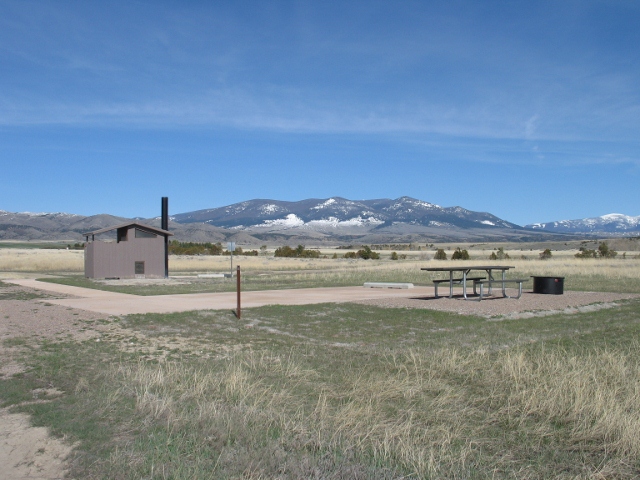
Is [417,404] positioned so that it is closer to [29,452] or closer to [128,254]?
[29,452]

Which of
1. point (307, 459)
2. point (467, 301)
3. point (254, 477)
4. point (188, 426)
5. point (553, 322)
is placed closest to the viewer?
point (254, 477)

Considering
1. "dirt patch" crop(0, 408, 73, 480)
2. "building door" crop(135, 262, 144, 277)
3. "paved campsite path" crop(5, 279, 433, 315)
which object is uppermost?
"building door" crop(135, 262, 144, 277)

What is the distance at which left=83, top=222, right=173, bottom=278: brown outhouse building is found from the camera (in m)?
31.2

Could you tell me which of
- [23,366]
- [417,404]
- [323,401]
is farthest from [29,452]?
[417,404]

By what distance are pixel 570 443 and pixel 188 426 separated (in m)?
3.75

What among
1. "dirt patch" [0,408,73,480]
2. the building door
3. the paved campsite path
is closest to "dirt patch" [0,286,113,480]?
"dirt patch" [0,408,73,480]

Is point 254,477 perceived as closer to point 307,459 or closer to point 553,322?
point 307,459

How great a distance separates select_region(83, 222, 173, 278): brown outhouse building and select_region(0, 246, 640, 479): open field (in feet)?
66.2

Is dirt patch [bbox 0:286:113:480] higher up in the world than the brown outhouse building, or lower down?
lower down

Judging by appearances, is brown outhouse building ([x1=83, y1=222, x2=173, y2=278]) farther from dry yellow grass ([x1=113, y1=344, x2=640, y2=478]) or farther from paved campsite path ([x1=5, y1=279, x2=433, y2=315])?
dry yellow grass ([x1=113, y1=344, x2=640, y2=478])

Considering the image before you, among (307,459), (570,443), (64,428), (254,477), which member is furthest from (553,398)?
(64,428)

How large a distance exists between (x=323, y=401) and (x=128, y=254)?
27.4 meters

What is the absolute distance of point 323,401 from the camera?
21.8 feet

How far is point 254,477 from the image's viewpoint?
484 cm
